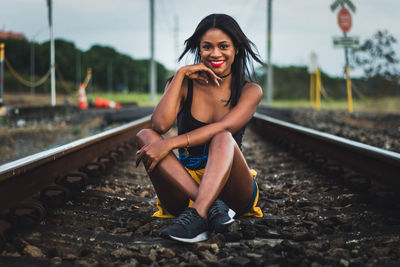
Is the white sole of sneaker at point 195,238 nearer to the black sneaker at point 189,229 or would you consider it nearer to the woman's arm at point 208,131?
the black sneaker at point 189,229

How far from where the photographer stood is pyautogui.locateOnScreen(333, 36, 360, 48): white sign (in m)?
12.0

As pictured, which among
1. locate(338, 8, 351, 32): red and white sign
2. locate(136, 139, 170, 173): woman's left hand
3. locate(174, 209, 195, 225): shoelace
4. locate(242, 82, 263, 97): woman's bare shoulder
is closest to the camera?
locate(174, 209, 195, 225): shoelace

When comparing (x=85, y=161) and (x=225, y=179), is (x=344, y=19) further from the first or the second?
(x=225, y=179)

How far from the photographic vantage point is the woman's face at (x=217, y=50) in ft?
8.17

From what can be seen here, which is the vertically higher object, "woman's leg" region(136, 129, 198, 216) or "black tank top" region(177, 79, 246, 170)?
"black tank top" region(177, 79, 246, 170)

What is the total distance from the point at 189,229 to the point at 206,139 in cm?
61

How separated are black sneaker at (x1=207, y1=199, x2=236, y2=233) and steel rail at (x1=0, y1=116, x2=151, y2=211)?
1.10 metres

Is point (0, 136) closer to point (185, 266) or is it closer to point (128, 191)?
point (128, 191)

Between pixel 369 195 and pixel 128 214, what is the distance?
1.51 m

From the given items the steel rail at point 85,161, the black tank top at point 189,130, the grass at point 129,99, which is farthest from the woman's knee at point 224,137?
the grass at point 129,99

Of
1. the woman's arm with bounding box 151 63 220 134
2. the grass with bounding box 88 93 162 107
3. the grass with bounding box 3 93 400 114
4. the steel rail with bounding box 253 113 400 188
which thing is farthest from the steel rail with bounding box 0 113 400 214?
the grass with bounding box 88 93 162 107

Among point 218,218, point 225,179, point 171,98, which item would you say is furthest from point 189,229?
point 171,98

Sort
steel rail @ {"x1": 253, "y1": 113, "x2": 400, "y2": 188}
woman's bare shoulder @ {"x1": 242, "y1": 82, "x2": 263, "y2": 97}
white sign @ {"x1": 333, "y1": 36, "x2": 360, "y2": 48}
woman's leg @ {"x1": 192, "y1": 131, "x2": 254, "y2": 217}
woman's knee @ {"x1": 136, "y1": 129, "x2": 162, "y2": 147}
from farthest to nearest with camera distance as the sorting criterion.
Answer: white sign @ {"x1": 333, "y1": 36, "x2": 360, "y2": 48} → steel rail @ {"x1": 253, "y1": 113, "x2": 400, "y2": 188} → woman's bare shoulder @ {"x1": 242, "y1": 82, "x2": 263, "y2": 97} → woman's knee @ {"x1": 136, "y1": 129, "x2": 162, "y2": 147} → woman's leg @ {"x1": 192, "y1": 131, "x2": 254, "y2": 217}

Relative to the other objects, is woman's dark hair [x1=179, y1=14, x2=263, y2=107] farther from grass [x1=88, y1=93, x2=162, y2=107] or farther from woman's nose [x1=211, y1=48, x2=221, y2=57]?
grass [x1=88, y1=93, x2=162, y2=107]
